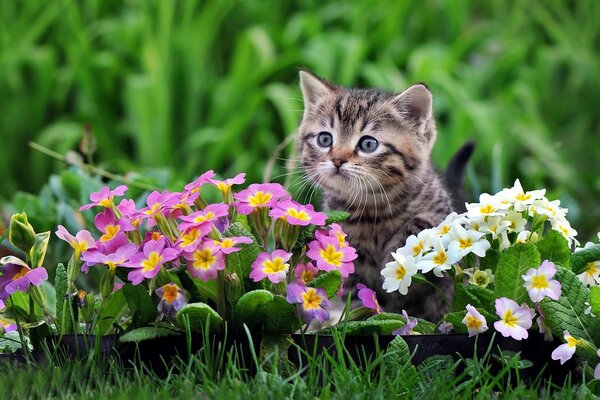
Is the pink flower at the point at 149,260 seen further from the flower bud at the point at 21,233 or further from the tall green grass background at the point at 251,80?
the tall green grass background at the point at 251,80

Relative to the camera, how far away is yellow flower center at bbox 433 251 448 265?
2.49 meters

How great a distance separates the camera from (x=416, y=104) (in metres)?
3.17

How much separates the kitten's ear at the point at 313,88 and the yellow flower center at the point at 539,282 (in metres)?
1.25

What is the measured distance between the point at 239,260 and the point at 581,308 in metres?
0.91

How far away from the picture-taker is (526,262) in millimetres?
2422

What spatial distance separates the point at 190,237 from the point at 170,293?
0.15 m

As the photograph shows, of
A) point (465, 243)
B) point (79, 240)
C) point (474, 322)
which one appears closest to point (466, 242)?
point (465, 243)

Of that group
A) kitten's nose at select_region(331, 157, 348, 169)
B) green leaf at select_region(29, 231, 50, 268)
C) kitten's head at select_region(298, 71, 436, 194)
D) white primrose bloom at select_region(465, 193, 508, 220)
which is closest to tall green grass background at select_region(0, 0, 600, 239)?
kitten's head at select_region(298, 71, 436, 194)

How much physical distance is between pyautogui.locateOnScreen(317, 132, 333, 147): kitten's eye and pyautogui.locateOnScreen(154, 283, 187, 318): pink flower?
1018 millimetres

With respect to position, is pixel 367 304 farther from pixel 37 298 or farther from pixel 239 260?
pixel 37 298

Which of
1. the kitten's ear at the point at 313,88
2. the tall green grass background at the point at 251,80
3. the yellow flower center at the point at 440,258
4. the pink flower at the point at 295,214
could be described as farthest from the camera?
the tall green grass background at the point at 251,80

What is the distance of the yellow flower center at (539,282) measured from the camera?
234 centimetres

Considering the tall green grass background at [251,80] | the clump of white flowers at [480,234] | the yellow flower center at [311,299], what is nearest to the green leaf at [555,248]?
the clump of white flowers at [480,234]

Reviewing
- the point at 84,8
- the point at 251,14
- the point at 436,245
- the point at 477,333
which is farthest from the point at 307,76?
the point at 84,8
